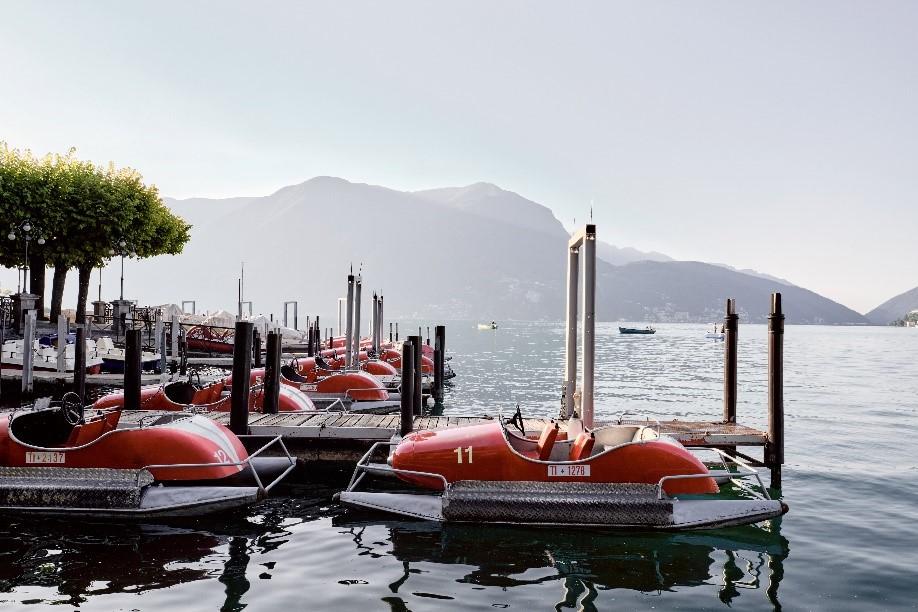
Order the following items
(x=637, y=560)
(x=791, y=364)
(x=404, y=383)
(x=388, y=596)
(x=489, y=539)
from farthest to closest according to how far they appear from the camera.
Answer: (x=791, y=364) → (x=404, y=383) → (x=489, y=539) → (x=637, y=560) → (x=388, y=596)

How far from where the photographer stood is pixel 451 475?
1146 centimetres

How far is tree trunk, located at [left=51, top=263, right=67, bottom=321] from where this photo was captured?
38.8 metres

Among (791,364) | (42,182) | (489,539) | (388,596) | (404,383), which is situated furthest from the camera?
(791,364)

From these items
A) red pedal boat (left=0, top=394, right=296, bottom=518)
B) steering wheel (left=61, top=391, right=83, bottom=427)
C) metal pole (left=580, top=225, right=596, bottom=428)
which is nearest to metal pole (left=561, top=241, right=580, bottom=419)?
metal pole (left=580, top=225, right=596, bottom=428)

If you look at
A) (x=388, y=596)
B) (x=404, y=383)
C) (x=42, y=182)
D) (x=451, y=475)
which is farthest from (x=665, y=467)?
(x=42, y=182)

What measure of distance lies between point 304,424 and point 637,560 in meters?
7.62

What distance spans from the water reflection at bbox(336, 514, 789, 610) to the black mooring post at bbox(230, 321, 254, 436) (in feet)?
11.9

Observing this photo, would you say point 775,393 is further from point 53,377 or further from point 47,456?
point 53,377

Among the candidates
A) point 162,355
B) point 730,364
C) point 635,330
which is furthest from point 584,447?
point 635,330

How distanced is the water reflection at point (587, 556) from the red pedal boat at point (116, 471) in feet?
7.23

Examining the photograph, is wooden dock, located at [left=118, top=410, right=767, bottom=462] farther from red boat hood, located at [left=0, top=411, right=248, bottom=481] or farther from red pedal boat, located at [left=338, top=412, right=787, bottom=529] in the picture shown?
red pedal boat, located at [left=338, top=412, right=787, bottom=529]

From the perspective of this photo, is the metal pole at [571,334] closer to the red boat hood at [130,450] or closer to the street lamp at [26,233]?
the red boat hood at [130,450]

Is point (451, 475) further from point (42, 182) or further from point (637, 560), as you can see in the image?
point (42, 182)

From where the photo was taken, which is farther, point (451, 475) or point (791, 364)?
point (791, 364)
